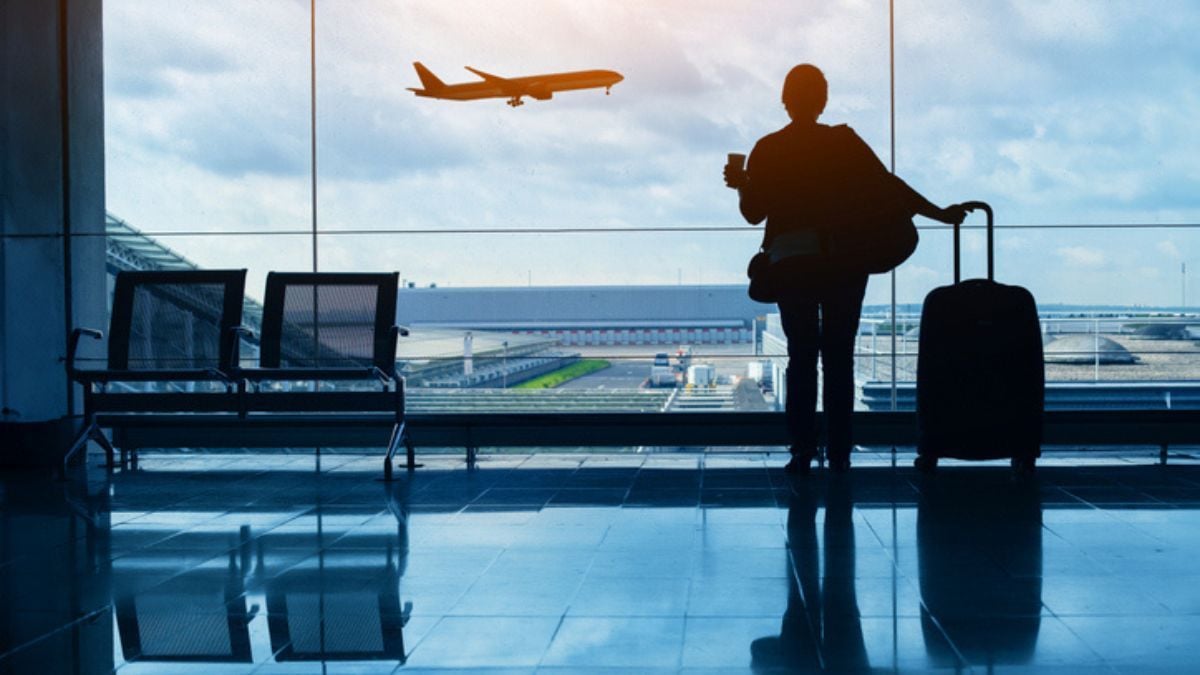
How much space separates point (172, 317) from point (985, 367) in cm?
320

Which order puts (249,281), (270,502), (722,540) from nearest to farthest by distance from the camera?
(722,540) → (270,502) → (249,281)

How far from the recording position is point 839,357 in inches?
167

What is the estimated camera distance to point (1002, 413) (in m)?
4.13

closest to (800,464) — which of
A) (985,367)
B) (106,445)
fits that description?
(985,367)

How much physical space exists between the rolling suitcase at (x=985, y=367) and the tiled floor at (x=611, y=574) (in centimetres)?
17

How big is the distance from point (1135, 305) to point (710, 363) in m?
1.88

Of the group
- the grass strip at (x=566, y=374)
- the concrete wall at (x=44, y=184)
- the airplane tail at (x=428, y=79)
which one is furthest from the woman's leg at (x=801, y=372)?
the airplane tail at (x=428, y=79)

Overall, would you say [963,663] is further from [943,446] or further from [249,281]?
[249,281]

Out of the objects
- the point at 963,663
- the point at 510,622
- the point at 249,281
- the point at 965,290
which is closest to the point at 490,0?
the point at 249,281

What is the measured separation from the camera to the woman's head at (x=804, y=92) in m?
4.16

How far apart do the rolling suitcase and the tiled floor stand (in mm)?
167

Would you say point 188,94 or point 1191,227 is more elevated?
point 188,94

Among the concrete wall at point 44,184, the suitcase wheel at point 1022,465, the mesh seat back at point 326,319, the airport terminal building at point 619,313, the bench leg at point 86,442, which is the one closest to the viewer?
the suitcase wheel at point 1022,465

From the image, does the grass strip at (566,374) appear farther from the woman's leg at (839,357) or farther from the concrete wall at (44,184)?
the concrete wall at (44,184)
